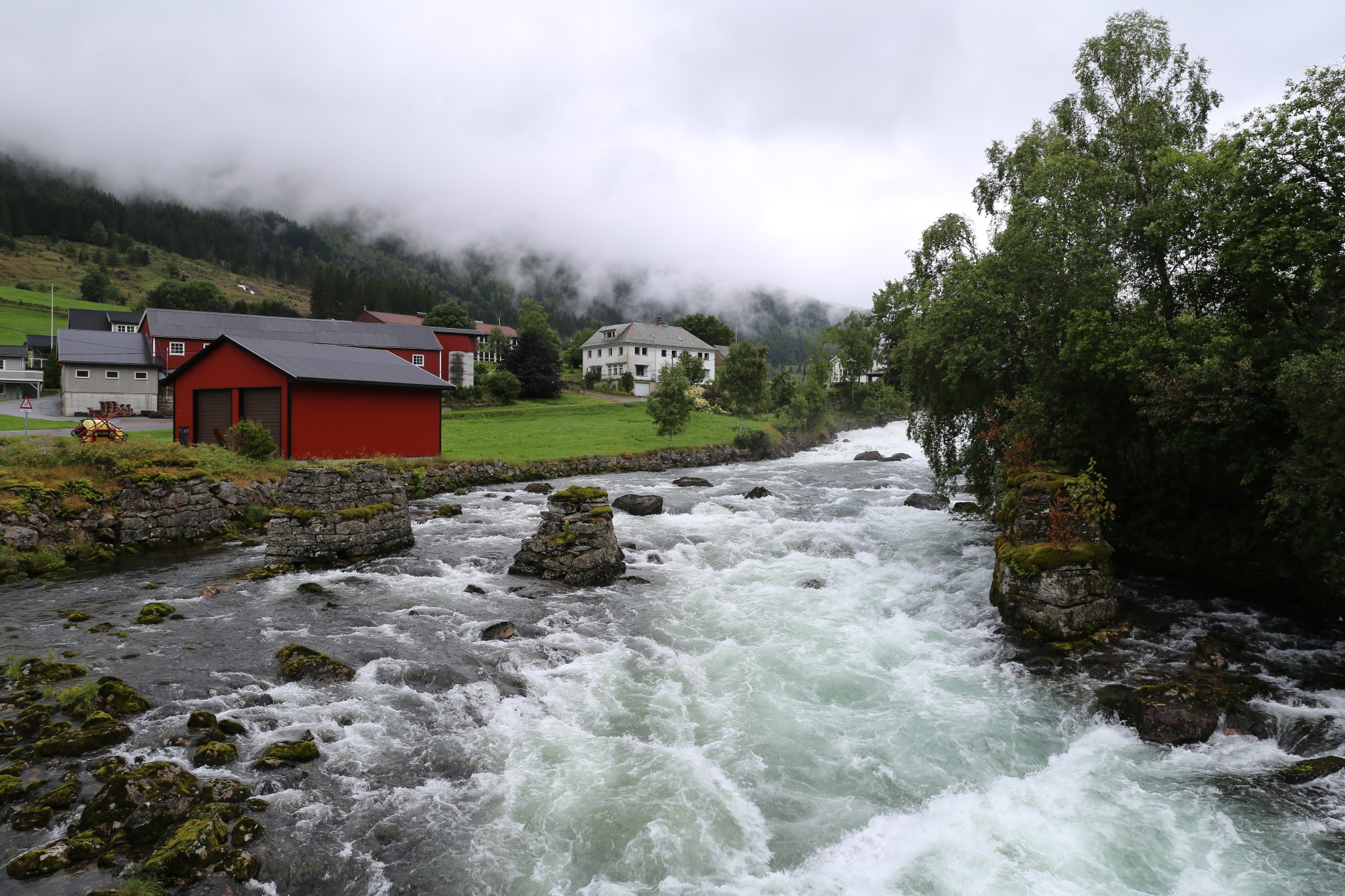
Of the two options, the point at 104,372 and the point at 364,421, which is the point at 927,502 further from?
the point at 104,372

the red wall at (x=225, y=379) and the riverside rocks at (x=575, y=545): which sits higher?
the red wall at (x=225, y=379)

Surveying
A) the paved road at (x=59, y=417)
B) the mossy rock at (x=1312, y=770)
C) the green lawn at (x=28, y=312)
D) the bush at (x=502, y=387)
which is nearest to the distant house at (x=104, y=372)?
the paved road at (x=59, y=417)

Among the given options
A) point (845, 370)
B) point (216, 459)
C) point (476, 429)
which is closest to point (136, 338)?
point (476, 429)

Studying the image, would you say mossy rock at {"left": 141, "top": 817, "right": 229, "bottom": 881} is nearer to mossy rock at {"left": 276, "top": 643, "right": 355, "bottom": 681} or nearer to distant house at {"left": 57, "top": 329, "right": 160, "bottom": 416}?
mossy rock at {"left": 276, "top": 643, "right": 355, "bottom": 681}

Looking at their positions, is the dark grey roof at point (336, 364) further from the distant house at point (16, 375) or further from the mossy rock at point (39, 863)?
the distant house at point (16, 375)

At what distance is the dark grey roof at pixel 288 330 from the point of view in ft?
177

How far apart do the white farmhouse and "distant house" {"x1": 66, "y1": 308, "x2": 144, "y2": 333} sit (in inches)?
2085

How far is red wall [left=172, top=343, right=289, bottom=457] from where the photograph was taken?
2856 centimetres

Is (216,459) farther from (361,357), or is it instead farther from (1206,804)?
(1206,804)

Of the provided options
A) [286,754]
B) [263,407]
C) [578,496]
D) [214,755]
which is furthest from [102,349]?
[286,754]

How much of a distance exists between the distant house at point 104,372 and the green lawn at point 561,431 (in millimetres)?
22346

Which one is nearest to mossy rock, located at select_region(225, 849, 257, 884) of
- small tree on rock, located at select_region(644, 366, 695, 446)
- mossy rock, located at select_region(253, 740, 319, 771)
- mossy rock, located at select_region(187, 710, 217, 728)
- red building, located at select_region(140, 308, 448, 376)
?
mossy rock, located at select_region(253, 740, 319, 771)

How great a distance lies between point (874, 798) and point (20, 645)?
13.4m

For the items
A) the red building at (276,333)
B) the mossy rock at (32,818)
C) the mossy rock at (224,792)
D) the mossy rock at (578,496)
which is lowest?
the mossy rock at (224,792)
